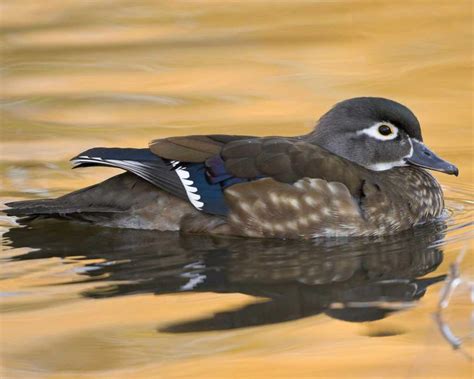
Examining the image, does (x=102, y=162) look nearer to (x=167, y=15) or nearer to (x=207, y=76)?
(x=207, y=76)

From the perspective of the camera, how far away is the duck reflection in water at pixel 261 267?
7.10 meters

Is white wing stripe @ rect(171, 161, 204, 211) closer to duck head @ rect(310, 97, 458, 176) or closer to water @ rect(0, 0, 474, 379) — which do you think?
water @ rect(0, 0, 474, 379)

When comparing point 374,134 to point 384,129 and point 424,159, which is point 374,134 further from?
point 424,159

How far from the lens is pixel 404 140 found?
914cm

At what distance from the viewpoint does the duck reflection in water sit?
7098 mm

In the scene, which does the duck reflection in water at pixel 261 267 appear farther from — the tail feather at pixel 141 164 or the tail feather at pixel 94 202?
the tail feather at pixel 141 164

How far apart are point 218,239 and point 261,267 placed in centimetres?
73

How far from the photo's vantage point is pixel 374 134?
29.7 ft

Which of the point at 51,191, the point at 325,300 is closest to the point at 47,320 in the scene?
the point at 325,300

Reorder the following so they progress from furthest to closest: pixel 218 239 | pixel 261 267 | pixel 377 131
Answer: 1. pixel 377 131
2. pixel 218 239
3. pixel 261 267

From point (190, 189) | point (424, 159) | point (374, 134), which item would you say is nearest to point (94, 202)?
point (190, 189)

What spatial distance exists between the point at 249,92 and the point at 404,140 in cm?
306

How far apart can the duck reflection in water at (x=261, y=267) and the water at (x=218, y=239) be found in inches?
0.7

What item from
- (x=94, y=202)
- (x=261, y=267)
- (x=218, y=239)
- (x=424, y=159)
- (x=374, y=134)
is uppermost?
(x=374, y=134)
